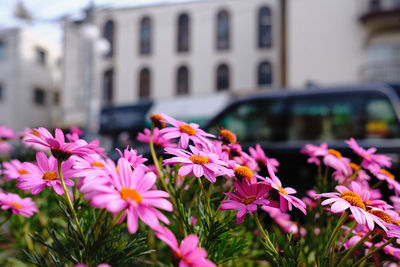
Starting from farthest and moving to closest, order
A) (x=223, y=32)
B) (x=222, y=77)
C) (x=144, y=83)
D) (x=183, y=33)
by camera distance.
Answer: (x=144, y=83), (x=183, y=33), (x=223, y=32), (x=222, y=77)

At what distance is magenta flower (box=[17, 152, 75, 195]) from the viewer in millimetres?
530

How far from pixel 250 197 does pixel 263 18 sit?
18.4 metres

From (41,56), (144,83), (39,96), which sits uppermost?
(41,56)

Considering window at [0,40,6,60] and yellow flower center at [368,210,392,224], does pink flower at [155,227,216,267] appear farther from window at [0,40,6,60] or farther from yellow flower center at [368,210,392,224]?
window at [0,40,6,60]

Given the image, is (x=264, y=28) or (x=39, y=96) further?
(x=39, y=96)

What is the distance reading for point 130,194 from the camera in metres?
0.42

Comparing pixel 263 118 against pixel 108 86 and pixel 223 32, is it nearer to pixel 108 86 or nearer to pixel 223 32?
pixel 223 32

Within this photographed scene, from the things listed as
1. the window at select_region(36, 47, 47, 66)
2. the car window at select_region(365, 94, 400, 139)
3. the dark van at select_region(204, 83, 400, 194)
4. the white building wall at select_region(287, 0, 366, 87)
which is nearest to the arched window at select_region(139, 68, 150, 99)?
the window at select_region(36, 47, 47, 66)

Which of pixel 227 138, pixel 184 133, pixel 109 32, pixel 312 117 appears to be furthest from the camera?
pixel 109 32

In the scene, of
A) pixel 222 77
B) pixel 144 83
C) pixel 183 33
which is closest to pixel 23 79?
pixel 144 83

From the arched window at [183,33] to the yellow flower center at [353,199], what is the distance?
18.4 meters

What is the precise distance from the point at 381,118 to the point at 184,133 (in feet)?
11.9

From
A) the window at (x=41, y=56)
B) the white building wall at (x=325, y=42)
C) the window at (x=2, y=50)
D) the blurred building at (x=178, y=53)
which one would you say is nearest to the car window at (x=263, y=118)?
the white building wall at (x=325, y=42)

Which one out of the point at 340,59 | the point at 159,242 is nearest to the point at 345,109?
the point at 159,242
